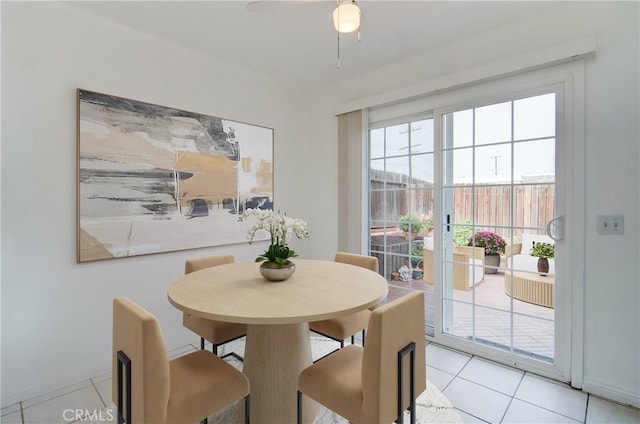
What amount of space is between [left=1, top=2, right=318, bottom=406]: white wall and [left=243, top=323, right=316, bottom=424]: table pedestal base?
1.30 meters

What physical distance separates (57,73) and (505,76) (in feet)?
10.4

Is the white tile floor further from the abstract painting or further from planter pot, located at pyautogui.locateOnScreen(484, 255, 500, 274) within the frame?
the abstract painting

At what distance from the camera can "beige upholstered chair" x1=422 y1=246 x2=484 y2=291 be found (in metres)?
2.56

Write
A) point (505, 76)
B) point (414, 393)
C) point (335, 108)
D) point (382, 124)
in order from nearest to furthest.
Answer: point (414, 393), point (505, 76), point (382, 124), point (335, 108)

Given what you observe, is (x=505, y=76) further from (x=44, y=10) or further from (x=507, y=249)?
(x=44, y=10)

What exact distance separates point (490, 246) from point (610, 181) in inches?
34.0

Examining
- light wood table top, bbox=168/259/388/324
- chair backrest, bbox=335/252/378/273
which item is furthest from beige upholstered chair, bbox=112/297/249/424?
chair backrest, bbox=335/252/378/273

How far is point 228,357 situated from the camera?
246 centimetres

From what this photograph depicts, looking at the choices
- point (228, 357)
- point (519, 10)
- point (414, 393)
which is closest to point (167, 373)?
point (414, 393)

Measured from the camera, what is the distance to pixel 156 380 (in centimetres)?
111

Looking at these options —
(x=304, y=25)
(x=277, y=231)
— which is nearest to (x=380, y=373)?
(x=277, y=231)

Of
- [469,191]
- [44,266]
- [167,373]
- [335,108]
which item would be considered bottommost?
[167,373]

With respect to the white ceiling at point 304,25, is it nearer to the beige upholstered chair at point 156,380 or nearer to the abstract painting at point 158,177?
the abstract painting at point 158,177

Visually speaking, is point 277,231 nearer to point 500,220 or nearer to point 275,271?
point 275,271
